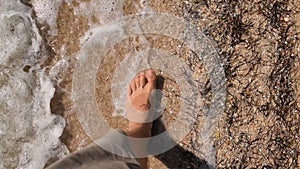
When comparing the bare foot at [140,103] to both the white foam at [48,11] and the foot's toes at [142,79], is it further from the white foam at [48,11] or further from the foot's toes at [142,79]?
the white foam at [48,11]

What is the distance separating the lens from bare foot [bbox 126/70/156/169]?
7.98 ft

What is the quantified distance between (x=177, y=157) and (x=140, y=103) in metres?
0.35

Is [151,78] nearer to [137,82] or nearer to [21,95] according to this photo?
[137,82]

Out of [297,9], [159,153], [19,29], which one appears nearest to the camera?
[297,9]

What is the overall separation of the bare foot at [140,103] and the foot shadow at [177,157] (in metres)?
0.04

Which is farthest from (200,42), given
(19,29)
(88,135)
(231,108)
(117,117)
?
(19,29)

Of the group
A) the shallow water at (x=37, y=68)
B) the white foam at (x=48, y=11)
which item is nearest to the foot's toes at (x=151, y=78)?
the shallow water at (x=37, y=68)

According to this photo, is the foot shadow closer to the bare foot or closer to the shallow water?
the bare foot

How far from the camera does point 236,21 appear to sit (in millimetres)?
2279

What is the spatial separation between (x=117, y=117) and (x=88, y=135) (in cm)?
18

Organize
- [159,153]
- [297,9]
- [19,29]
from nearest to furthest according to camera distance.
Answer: [297,9], [159,153], [19,29]

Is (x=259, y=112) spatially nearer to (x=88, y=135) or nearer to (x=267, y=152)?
(x=267, y=152)

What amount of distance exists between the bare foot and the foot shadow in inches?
1.6

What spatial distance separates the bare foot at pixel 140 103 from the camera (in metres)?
2.43
